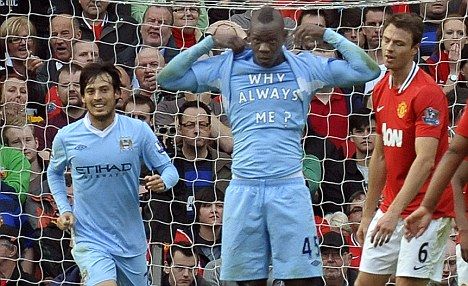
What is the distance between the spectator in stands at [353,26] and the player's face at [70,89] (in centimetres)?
199

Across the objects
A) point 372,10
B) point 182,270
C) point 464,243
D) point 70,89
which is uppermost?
point 372,10

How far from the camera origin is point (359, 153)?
10.1m

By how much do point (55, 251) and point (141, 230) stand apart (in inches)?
72.9

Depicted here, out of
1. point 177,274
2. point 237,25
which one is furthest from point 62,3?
point 177,274

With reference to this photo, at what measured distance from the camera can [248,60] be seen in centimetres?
793

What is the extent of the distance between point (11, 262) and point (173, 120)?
61.7 inches

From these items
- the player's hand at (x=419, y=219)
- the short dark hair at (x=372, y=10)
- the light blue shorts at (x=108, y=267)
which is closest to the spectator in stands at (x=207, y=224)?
the light blue shorts at (x=108, y=267)

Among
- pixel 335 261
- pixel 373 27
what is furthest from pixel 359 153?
pixel 373 27

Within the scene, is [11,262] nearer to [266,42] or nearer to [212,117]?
[212,117]

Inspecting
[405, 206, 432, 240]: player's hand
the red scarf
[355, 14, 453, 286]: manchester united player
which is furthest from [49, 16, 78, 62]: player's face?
[405, 206, 432, 240]: player's hand

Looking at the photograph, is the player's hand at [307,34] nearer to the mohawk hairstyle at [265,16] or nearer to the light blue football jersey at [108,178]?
the mohawk hairstyle at [265,16]

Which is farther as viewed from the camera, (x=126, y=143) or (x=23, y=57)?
(x=23, y=57)

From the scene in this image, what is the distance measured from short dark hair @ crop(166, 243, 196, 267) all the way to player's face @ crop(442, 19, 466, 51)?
2.38m

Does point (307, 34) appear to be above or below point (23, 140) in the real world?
above
